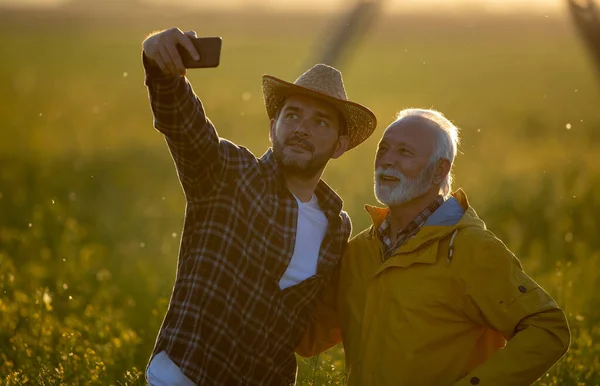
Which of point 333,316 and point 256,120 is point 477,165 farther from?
point 333,316

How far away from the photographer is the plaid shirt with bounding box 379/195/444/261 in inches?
179

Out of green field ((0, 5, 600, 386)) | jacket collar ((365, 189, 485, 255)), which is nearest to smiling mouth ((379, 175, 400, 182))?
jacket collar ((365, 189, 485, 255))

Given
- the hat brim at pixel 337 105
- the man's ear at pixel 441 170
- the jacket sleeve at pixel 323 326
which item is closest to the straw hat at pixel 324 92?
the hat brim at pixel 337 105

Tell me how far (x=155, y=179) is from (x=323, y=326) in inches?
436

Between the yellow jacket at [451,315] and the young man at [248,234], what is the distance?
1.05 feet

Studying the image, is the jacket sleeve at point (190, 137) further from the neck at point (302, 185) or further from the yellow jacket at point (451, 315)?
the yellow jacket at point (451, 315)

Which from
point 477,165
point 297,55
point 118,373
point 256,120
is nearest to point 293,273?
point 118,373

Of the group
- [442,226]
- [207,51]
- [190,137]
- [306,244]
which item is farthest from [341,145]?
[207,51]

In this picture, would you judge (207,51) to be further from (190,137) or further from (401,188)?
(401,188)

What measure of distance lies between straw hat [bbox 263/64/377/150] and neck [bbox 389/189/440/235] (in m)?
0.46

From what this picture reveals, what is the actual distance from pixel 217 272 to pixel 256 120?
17962mm

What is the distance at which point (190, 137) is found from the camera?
4.12 meters

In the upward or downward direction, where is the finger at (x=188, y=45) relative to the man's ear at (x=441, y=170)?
upward

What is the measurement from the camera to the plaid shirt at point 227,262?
421 centimetres
